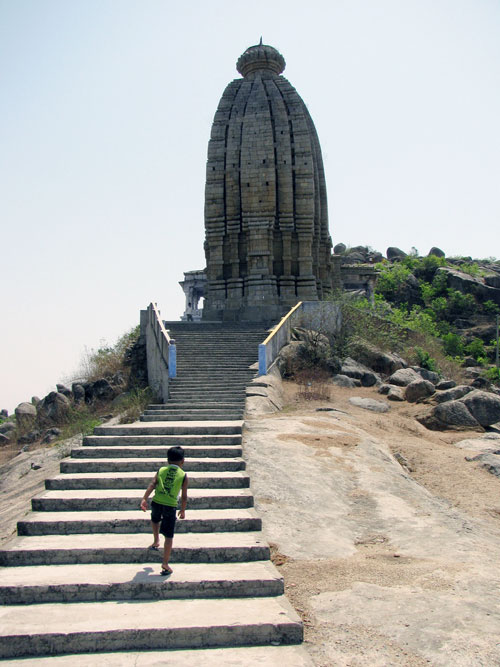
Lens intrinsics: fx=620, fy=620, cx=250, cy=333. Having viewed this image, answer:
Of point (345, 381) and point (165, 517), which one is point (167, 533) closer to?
point (165, 517)

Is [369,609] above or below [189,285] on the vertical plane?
below

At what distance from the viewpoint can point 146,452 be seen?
8953 mm

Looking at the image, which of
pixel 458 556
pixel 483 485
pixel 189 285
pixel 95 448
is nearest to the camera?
pixel 458 556

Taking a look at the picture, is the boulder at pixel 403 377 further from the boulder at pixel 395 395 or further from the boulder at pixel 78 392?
the boulder at pixel 78 392

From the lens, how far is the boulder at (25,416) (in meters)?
19.8

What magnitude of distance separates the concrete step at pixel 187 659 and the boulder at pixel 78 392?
1508 cm

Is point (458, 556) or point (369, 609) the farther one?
point (458, 556)

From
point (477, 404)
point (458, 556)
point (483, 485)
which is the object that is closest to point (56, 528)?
point (458, 556)

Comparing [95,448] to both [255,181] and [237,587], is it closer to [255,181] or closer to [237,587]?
[237,587]

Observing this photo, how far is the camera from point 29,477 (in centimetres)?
1191

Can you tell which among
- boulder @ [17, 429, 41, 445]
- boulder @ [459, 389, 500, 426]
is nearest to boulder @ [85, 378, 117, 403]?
boulder @ [17, 429, 41, 445]

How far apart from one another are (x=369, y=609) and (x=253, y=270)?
58.1 feet

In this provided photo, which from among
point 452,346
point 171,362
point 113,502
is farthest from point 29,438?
point 452,346

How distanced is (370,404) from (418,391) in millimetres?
1717
